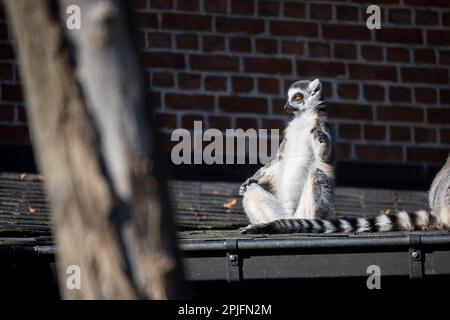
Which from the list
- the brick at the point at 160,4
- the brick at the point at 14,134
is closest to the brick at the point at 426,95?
the brick at the point at 160,4

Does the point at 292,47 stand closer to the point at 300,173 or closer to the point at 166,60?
the point at 166,60

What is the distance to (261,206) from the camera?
363 inches

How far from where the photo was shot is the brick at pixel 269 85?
1205 centimetres

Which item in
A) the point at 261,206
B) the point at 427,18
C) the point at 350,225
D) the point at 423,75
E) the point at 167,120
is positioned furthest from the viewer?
the point at 427,18

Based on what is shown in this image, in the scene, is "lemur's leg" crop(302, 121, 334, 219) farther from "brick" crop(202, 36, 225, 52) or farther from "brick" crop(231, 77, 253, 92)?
"brick" crop(202, 36, 225, 52)

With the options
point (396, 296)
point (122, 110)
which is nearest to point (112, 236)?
point (122, 110)

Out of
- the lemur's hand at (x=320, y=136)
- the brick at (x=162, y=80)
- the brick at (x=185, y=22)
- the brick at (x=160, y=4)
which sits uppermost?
the brick at (x=160, y=4)

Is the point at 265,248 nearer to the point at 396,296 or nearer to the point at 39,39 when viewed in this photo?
the point at 396,296

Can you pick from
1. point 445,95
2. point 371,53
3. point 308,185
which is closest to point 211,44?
point 371,53

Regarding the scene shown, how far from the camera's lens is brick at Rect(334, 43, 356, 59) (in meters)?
12.3

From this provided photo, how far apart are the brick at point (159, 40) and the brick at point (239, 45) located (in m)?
0.64

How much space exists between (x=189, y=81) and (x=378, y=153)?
2097 mm

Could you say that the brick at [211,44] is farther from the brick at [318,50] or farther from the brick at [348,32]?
the brick at [348,32]

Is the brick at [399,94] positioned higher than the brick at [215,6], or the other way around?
the brick at [215,6]
